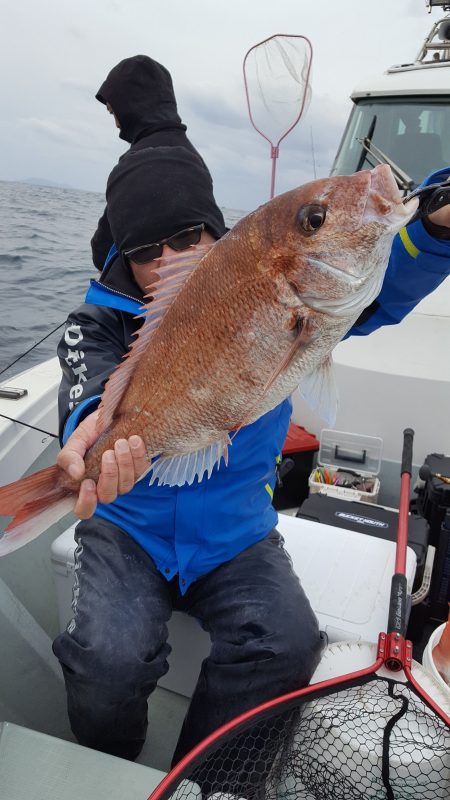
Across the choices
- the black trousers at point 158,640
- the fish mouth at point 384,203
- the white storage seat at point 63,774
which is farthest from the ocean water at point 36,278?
the fish mouth at point 384,203

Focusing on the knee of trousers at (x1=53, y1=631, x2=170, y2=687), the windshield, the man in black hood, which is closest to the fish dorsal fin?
the knee of trousers at (x1=53, y1=631, x2=170, y2=687)

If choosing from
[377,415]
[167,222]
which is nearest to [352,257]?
[167,222]

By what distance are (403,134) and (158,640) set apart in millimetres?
5127

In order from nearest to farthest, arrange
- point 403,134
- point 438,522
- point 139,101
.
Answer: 1. point 139,101
2. point 438,522
3. point 403,134

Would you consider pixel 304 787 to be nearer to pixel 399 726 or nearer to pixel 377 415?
pixel 399 726

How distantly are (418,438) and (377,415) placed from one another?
13.3 inches

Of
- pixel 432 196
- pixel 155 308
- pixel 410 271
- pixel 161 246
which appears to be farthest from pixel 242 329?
pixel 161 246

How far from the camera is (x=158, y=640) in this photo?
2.03 meters

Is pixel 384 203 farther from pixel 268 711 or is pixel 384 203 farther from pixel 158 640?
pixel 158 640

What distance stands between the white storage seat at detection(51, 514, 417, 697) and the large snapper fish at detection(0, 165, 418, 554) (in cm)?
94

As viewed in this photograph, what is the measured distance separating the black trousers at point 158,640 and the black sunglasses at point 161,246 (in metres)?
1.14

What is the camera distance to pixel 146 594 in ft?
6.82

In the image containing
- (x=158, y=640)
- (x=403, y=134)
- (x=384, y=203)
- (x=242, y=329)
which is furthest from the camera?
Answer: (x=403, y=134)

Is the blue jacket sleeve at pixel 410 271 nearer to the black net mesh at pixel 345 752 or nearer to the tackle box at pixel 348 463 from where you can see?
the black net mesh at pixel 345 752
